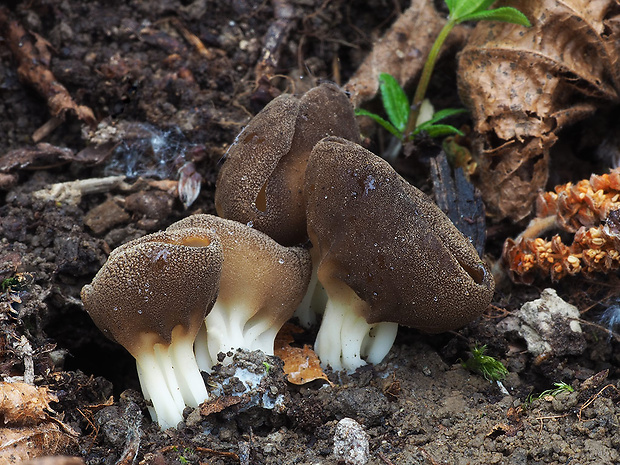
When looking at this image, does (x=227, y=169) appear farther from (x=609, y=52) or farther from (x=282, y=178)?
(x=609, y=52)

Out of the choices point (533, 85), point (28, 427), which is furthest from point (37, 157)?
point (533, 85)

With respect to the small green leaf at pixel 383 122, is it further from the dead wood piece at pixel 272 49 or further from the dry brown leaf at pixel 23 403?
the dry brown leaf at pixel 23 403

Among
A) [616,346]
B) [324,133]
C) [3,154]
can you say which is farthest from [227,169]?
[616,346]

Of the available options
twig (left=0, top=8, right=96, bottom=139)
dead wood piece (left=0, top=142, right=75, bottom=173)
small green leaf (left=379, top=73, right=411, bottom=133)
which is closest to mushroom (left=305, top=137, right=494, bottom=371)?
small green leaf (left=379, top=73, right=411, bottom=133)

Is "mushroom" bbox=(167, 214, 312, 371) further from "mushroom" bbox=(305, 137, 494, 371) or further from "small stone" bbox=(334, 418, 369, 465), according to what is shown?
"small stone" bbox=(334, 418, 369, 465)

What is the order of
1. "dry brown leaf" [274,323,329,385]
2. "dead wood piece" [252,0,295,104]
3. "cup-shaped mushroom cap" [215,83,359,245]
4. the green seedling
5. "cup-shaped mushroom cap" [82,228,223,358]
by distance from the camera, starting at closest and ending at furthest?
"cup-shaped mushroom cap" [82,228,223,358]
"dry brown leaf" [274,323,329,385]
"cup-shaped mushroom cap" [215,83,359,245]
the green seedling
"dead wood piece" [252,0,295,104]

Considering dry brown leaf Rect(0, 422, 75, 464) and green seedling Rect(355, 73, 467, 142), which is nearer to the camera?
dry brown leaf Rect(0, 422, 75, 464)
